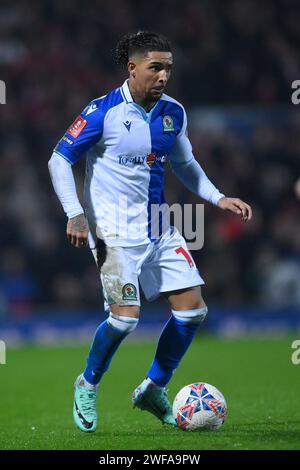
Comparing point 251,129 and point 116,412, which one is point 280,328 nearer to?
point 251,129

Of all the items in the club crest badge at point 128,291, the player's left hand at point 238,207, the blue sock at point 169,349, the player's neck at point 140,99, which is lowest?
the blue sock at point 169,349

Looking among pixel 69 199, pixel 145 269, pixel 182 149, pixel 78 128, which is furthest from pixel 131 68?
pixel 145 269

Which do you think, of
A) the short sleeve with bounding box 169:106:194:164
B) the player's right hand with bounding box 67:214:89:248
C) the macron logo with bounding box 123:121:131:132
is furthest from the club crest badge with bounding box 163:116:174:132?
the player's right hand with bounding box 67:214:89:248

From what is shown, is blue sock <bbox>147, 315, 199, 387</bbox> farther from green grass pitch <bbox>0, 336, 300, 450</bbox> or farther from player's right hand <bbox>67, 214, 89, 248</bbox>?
player's right hand <bbox>67, 214, 89, 248</bbox>

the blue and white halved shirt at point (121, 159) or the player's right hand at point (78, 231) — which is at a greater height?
the blue and white halved shirt at point (121, 159)

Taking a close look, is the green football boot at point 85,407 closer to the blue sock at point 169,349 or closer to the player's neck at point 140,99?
the blue sock at point 169,349

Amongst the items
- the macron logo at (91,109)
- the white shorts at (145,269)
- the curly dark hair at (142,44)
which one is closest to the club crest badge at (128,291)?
the white shorts at (145,269)

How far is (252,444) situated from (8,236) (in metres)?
9.99

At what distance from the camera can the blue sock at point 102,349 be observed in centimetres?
584

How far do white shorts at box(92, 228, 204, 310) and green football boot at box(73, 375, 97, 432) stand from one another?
20.7 inches

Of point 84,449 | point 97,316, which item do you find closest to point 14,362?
point 97,316

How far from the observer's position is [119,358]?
12.1m

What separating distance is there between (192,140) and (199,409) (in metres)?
10.3

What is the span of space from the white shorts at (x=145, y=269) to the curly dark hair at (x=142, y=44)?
3.70ft
